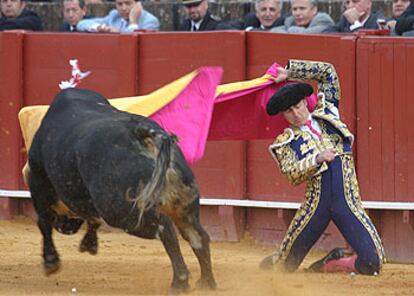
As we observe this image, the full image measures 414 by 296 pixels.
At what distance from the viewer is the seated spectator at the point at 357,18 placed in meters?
9.44

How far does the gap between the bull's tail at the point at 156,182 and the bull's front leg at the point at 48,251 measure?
1210 mm

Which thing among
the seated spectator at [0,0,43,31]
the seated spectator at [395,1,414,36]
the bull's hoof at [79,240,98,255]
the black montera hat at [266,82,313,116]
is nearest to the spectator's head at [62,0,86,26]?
the seated spectator at [0,0,43,31]

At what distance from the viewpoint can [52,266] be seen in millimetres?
7176

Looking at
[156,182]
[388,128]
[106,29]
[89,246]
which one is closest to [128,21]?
[106,29]

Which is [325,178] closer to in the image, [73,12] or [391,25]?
[391,25]

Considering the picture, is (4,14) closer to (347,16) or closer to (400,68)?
(347,16)

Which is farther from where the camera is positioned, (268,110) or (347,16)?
(347,16)

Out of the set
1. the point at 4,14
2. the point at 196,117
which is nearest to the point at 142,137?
the point at 196,117

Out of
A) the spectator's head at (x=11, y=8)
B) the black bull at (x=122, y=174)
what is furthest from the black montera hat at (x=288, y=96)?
the spectator's head at (x=11, y=8)

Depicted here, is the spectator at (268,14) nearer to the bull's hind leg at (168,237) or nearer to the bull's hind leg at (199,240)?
the bull's hind leg at (199,240)

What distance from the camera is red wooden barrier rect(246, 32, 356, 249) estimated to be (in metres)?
8.50

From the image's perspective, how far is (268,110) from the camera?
703cm

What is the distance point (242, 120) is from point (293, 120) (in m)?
0.59

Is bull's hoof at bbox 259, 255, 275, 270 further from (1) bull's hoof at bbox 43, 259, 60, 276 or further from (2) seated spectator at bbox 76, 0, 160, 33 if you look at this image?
(2) seated spectator at bbox 76, 0, 160, 33
